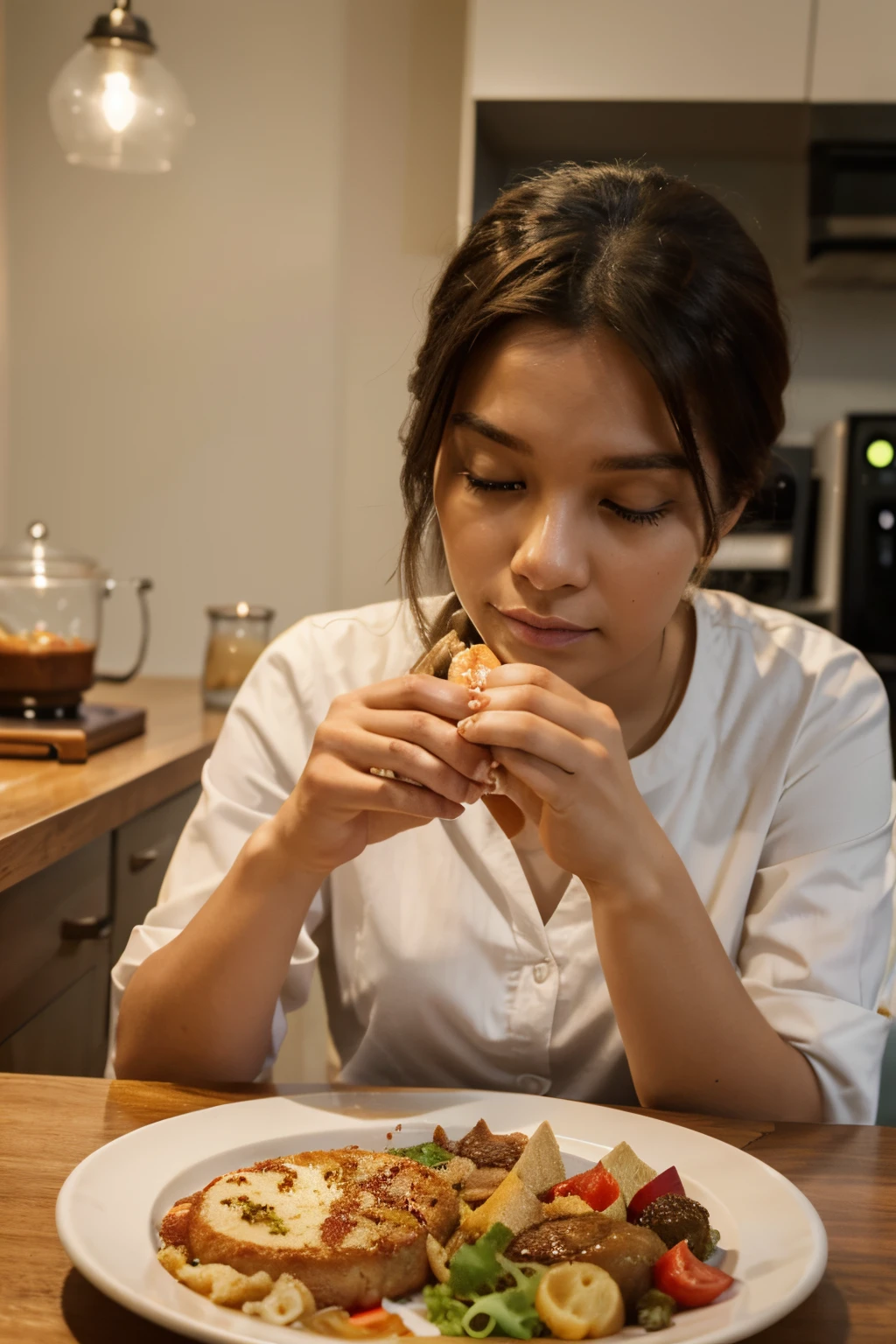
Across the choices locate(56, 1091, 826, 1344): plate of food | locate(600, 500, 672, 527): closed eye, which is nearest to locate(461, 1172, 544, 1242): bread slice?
locate(56, 1091, 826, 1344): plate of food

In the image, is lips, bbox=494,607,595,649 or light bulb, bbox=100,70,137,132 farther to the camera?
light bulb, bbox=100,70,137,132

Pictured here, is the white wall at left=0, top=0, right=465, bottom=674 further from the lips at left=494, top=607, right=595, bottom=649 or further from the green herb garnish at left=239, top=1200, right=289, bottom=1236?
the green herb garnish at left=239, top=1200, right=289, bottom=1236

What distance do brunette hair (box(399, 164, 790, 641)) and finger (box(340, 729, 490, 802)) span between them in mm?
333

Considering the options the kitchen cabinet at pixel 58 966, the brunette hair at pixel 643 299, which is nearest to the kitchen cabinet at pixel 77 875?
the kitchen cabinet at pixel 58 966

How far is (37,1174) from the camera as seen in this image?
2.56 feet

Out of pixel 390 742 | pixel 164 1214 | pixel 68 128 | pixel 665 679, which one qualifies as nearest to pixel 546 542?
pixel 390 742

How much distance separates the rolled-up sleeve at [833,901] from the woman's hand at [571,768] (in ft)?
0.79

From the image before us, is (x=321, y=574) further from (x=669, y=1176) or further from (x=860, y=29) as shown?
(x=669, y=1176)

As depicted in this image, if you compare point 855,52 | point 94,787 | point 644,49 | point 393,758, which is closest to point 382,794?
point 393,758

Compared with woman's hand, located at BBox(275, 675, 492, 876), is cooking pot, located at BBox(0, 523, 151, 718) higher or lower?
lower

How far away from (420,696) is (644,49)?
2.20 meters

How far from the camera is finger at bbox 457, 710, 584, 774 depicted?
2.95ft

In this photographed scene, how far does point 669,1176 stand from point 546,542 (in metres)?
0.47

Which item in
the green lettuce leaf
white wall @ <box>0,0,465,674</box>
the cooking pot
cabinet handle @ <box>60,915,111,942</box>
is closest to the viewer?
the green lettuce leaf
